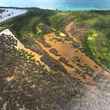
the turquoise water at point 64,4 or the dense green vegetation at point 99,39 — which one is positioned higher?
the turquoise water at point 64,4

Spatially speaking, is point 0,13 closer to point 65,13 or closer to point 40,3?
point 40,3

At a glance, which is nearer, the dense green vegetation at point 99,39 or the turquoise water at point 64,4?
the dense green vegetation at point 99,39

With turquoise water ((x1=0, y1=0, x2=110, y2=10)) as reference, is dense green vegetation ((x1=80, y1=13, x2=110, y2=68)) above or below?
below

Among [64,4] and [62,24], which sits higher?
[64,4]

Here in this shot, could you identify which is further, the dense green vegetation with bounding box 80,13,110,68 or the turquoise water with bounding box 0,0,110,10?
the turquoise water with bounding box 0,0,110,10

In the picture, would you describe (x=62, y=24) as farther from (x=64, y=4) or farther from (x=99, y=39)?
(x=99, y=39)

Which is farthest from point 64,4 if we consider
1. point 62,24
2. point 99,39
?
point 99,39

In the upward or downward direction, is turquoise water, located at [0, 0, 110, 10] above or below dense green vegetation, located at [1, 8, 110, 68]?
above

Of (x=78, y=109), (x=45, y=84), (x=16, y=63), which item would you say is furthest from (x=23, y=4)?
(x=78, y=109)

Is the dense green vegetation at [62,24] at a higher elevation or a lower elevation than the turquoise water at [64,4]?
lower
